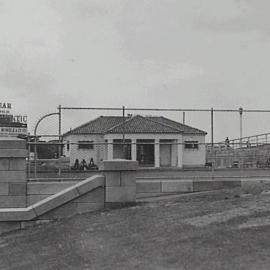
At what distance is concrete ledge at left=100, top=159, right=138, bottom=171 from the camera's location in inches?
476

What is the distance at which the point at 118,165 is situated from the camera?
1216 cm

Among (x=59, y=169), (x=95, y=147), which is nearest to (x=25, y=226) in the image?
(x=59, y=169)

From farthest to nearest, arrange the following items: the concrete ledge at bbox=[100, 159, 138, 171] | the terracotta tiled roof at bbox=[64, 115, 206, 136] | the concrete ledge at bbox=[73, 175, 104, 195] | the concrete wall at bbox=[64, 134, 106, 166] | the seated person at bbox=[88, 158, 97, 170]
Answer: the terracotta tiled roof at bbox=[64, 115, 206, 136] → the seated person at bbox=[88, 158, 97, 170] → the concrete wall at bbox=[64, 134, 106, 166] → the concrete ledge at bbox=[100, 159, 138, 171] → the concrete ledge at bbox=[73, 175, 104, 195]

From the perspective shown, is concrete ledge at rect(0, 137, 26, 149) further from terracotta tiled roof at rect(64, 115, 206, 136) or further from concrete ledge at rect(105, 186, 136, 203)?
concrete ledge at rect(105, 186, 136, 203)

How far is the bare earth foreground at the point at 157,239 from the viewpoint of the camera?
685 cm

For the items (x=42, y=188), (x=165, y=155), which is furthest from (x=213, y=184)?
(x=42, y=188)

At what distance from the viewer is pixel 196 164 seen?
15.9m

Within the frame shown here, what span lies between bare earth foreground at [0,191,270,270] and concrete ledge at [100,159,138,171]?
3.32 feet

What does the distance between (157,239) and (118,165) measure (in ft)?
13.9

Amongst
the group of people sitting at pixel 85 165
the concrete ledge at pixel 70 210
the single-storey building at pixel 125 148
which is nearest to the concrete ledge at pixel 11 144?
the single-storey building at pixel 125 148

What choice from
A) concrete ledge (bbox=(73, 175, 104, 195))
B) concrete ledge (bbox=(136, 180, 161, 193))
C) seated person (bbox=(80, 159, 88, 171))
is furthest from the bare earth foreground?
seated person (bbox=(80, 159, 88, 171))

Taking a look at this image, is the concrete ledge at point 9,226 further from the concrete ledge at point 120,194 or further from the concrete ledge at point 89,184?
the concrete ledge at point 120,194

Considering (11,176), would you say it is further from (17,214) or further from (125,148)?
(125,148)

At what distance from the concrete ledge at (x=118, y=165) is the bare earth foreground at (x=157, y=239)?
3.32 ft
